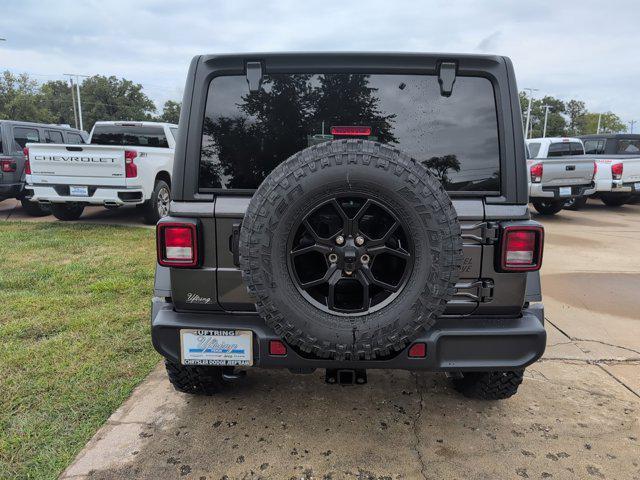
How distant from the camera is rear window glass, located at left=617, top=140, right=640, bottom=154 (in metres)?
13.0

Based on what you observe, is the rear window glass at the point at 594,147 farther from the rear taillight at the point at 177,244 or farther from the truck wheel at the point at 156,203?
the rear taillight at the point at 177,244

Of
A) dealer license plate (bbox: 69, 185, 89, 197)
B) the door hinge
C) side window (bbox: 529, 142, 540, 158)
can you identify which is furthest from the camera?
side window (bbox: 529, 142, 540, 158)

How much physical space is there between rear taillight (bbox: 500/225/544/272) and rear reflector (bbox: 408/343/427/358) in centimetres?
52

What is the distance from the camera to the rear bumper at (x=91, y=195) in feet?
25.1

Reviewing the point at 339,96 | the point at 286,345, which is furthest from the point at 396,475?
the point at 339,96

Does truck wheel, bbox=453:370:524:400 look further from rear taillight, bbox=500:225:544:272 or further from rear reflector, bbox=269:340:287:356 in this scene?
rear reflector, bbox=269:340:287:356

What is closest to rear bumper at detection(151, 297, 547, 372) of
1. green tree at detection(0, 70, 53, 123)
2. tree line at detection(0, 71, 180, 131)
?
green tree at detection(0, 70, 53, 123)

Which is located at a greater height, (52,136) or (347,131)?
(52,136)

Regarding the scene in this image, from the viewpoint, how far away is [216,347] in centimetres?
227

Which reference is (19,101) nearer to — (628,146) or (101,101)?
(101,101)

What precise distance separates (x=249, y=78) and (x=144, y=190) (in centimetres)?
643

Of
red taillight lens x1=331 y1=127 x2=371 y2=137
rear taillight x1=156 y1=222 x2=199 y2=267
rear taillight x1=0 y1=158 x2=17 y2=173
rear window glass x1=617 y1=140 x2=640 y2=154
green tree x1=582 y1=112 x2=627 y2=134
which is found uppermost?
green tree x1=582 y1=112 x2=627 y2=134

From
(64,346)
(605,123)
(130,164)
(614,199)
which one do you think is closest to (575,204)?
(614,199)

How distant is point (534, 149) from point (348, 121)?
10.4 meters
